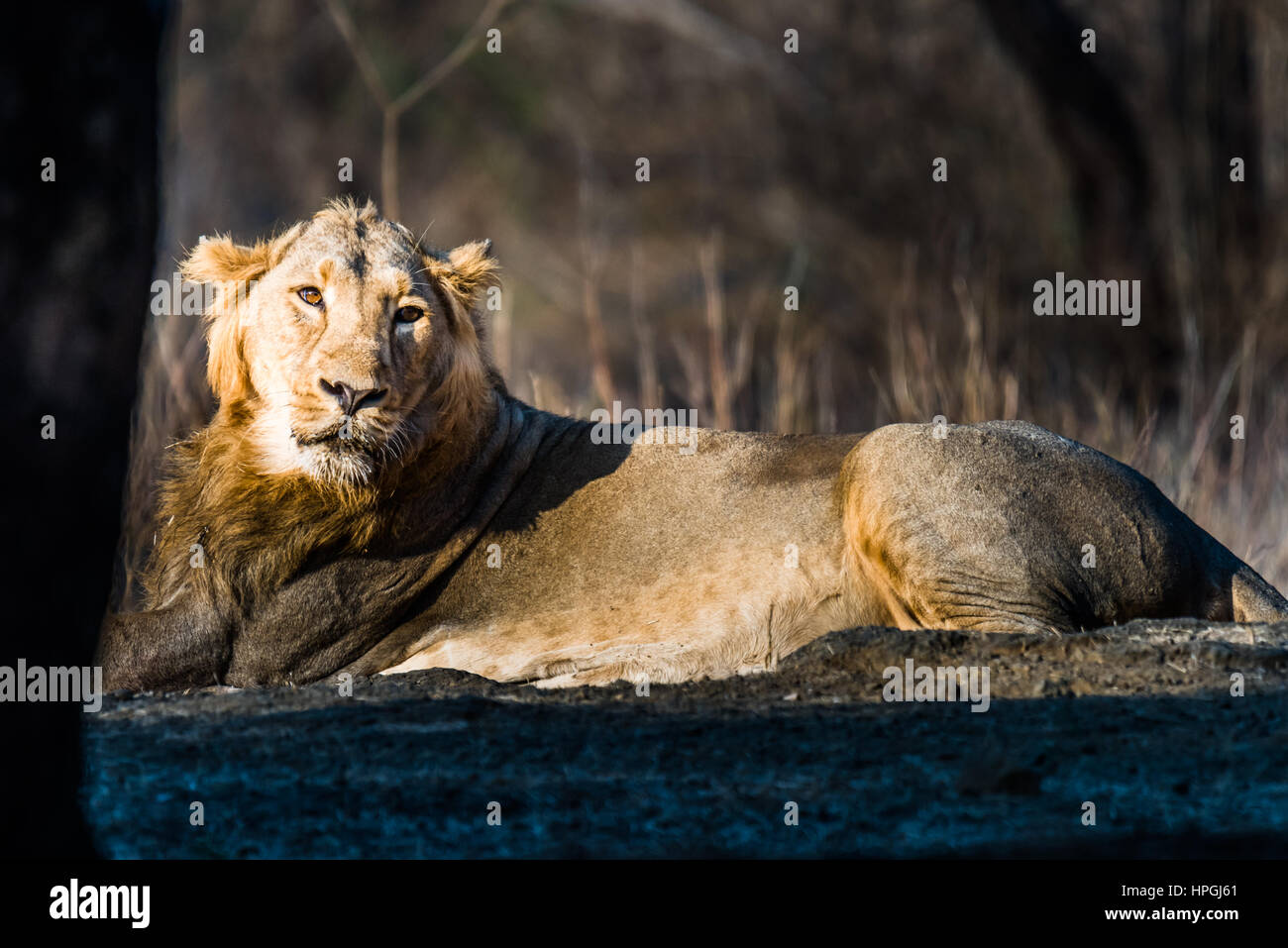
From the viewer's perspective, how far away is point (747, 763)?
3596mm

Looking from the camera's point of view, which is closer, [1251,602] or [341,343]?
[341,343]

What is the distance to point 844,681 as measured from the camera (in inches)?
178

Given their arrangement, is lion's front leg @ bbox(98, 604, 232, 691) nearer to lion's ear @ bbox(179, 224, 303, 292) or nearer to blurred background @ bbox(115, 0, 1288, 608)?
lion's ear @ bbox(179, 224, 303, 292)

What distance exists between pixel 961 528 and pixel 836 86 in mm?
15842

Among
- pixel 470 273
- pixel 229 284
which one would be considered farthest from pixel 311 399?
pixel 470 273

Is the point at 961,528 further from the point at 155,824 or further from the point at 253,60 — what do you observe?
the point at 253,60

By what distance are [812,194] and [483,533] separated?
1604cm

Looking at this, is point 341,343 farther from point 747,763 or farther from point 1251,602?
point 1251,602

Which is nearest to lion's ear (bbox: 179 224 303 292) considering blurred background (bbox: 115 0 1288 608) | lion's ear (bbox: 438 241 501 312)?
lion's ear (bbox: 438 241 501 312)

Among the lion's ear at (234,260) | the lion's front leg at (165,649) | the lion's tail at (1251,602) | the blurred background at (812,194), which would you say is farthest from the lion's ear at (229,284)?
the lion's tail at (1251,602)

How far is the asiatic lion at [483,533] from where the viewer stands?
16.9ft

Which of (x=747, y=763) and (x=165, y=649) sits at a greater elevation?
(x=165, y=649)

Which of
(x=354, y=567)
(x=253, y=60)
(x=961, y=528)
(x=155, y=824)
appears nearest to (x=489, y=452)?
(x=354, y=567)
